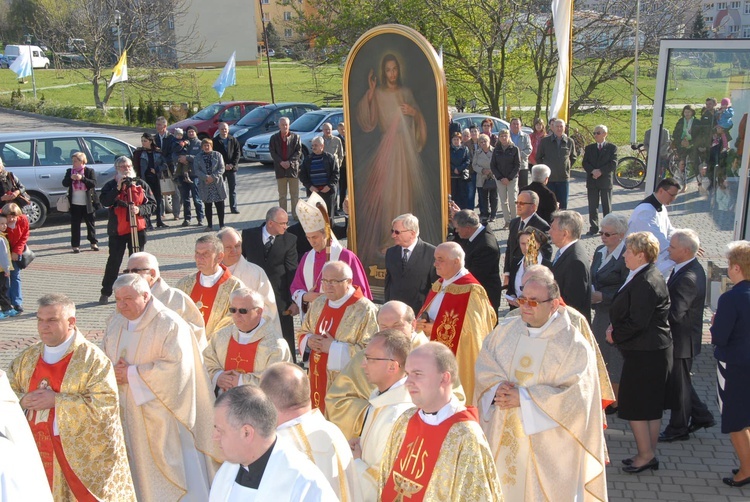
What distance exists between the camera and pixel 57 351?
528 centimetres

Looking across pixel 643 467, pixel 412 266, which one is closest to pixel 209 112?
pixel 412 266

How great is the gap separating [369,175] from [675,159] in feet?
11.6

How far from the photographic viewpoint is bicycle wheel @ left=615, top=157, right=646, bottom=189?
61.6 feet

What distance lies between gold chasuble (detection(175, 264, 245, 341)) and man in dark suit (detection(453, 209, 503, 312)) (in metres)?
2.29

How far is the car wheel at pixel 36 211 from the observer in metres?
16.0

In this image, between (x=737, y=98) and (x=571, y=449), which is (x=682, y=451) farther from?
(x=737, y=98)

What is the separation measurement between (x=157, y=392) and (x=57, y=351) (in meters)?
0.75

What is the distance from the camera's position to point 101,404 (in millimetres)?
5215

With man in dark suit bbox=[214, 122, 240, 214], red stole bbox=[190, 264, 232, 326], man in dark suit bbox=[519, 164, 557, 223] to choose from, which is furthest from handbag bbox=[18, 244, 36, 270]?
man in dark suit bbox=[519, 164, 557, 223]

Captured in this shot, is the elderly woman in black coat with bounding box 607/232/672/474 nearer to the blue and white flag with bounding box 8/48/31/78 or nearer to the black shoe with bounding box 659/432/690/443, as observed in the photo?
the black shoe with bounding box 659/432/690/443

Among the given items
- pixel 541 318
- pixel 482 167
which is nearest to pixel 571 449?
pixel 541 318

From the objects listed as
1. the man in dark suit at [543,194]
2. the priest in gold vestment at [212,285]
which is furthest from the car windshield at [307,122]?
the priest in gold vestment at [212,285]

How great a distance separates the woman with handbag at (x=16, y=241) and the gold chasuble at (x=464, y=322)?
660 cm

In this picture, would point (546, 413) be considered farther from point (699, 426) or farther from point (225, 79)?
point (225, 79)
